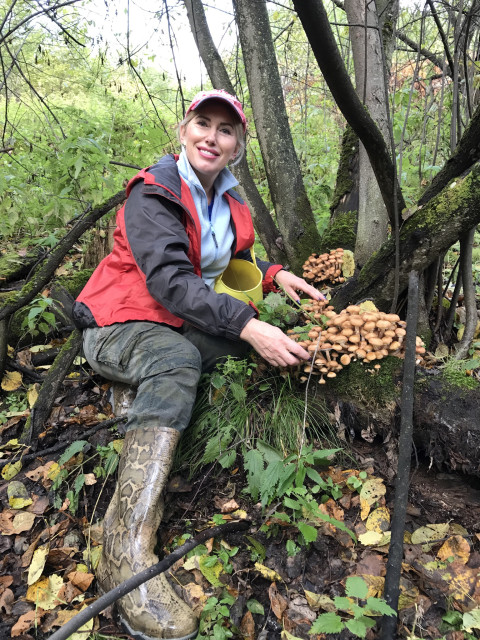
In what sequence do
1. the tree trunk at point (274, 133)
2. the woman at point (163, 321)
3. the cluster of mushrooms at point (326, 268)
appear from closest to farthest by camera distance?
the woman at point (163, 321) < the cluster of mushrooms at point (326, 268) < the tree trunk at point (274, 133)

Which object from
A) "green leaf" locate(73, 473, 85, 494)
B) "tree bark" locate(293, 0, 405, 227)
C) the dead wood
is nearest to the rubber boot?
"green leaf" locate(73, 473, 85, 494)

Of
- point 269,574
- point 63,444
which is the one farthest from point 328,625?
point 63,444

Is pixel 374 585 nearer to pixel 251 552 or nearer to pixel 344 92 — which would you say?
pixel 251 552

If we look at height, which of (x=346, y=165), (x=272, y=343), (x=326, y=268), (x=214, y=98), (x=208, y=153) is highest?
(x=214, y=98)

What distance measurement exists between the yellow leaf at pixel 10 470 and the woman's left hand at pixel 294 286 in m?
2.24

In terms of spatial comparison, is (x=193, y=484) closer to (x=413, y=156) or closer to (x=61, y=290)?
(x=61, y=290)

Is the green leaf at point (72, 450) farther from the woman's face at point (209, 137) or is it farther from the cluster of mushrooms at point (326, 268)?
the cluster of mushrooms at point (326, 268)

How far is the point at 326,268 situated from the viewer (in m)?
4.00

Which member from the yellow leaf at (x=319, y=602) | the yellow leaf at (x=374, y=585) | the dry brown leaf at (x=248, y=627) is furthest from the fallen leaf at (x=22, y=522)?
the yellow leaf at (x=374, y=585)

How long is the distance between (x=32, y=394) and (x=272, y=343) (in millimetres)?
2260

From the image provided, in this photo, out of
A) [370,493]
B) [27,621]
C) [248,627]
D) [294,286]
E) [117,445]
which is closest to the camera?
[248,627]

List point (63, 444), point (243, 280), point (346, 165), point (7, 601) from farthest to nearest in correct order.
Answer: point (346, 165)
point (243, 280)
point (63, 444)
point (7, 601)

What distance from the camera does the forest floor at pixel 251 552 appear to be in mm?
1947

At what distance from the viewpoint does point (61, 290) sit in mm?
4227
